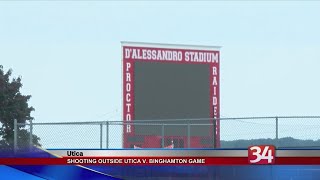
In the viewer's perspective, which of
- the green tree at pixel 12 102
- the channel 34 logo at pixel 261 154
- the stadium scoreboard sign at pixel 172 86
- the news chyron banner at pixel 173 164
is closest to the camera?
the news chyron banner at pixel 173 164

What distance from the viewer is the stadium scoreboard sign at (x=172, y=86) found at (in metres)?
28.0

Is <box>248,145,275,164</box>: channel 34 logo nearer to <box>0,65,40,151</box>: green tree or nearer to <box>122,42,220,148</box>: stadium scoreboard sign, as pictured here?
<box>122,42,220,148</box>: stadium scoreboard sign

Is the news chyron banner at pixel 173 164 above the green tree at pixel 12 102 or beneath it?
beneath

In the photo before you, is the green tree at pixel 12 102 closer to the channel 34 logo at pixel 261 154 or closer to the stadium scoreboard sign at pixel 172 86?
the stadium scoreboard sign at pixel 172 86

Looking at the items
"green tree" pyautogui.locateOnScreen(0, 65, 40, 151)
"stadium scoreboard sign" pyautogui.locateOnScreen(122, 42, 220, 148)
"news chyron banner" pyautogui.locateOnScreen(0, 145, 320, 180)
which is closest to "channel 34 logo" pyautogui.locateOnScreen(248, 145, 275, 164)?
"news chyron banner" pyautogui.locateOnScreen(0, 145, 320, 180)

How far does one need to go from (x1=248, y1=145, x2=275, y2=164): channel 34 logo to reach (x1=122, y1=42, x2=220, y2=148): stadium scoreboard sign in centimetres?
757

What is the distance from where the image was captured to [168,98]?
29.0 meters

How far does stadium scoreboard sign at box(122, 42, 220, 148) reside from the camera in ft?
92.0

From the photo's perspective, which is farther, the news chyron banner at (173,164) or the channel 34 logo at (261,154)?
the channel 34 logo at (261,154)

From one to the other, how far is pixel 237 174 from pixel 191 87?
35.0 feet

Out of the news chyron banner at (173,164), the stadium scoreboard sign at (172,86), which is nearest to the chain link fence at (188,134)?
the news chyron banner at (173,164)

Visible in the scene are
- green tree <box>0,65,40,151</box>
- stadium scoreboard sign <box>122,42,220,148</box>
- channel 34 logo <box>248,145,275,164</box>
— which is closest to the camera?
channel 34 logo <box>248,145,275,164</box>

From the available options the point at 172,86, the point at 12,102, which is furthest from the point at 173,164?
the point at 12,102

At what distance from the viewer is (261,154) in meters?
19.3
